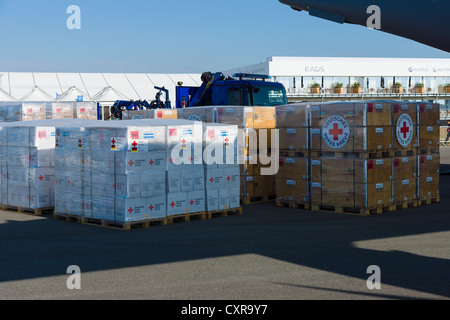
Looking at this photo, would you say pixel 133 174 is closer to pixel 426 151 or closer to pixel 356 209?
pixel 356 209

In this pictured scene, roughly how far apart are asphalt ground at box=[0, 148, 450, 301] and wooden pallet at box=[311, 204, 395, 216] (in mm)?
250

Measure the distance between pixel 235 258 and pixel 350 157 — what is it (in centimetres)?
476

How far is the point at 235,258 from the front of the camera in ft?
25.8

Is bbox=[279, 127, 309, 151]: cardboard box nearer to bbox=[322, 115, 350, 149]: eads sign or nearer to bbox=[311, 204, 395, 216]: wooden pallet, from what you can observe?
bbox=[322, 115, 350, 149]: eads sign

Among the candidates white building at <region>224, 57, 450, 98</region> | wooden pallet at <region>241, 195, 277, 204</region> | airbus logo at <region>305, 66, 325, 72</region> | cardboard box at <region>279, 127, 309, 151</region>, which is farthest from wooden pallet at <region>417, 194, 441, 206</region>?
airbus logo at <region>305, 66, 325, 72</region>

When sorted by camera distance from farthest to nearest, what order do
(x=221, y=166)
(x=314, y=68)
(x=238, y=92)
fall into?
(x=314, y=68) → (x=238, y=92) → (x=221, y=166)

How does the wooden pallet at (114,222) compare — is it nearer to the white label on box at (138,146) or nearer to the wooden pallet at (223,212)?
the wooden pallet at (223,212)

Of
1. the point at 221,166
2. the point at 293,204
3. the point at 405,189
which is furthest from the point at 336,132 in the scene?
the point at 221,166

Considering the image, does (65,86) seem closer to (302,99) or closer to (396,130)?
(302,99)

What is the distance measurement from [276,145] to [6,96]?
24840 millimetres

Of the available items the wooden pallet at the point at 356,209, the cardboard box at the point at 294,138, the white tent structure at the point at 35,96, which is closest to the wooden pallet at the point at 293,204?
the wooden pallet at the point at 356,209

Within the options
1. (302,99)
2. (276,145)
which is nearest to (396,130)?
(276,145)
